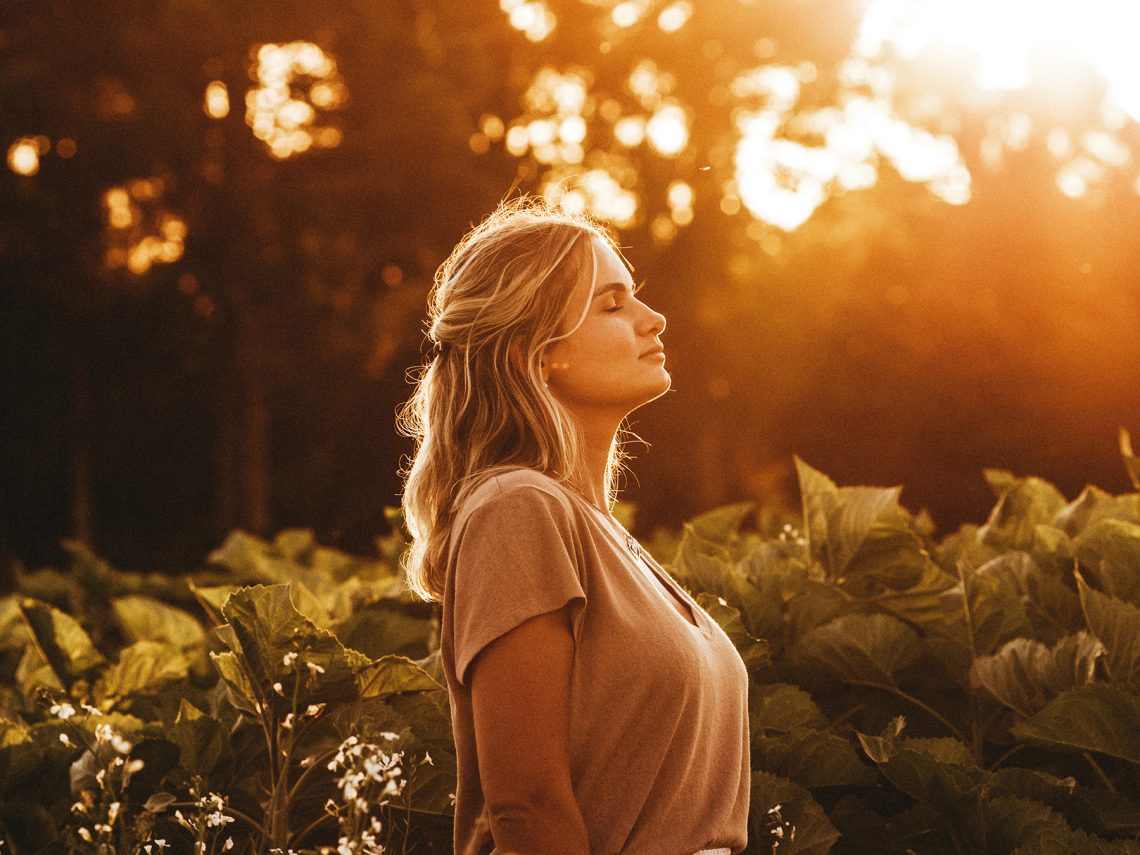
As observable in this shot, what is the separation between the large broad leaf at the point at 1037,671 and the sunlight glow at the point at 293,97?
68.9 feet

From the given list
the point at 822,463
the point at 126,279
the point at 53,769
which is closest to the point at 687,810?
the point at 53,769

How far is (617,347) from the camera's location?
234 centimetres

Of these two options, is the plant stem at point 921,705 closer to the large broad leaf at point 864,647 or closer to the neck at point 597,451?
the large broad leaf at point 864,647

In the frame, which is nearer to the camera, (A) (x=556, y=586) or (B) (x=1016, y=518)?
(A) (x=556, y=586)

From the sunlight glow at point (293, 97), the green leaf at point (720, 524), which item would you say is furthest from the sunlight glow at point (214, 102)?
the green leaf at point (720, 524)

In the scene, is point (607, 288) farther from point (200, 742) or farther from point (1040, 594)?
point (1040, 594)

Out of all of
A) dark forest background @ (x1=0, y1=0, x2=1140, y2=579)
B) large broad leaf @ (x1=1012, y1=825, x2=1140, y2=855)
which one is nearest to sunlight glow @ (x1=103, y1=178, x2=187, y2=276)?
dark forest background @ (x1=0, y1=0, x2=1140, y2=579)

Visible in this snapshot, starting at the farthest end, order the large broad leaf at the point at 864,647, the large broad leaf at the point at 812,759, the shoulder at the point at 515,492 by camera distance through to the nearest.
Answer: the large broad leaf at the point at 864,647, the large broad leaf at the point at 812,759, the shoulder at the point at 515,492

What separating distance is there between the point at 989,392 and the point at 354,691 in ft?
55.6

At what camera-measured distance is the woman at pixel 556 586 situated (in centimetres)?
190

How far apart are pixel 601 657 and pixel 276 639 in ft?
2.93

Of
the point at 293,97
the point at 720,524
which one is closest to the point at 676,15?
the point at 293,97

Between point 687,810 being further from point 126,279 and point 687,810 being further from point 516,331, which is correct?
point 126,279

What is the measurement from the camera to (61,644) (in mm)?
3691
